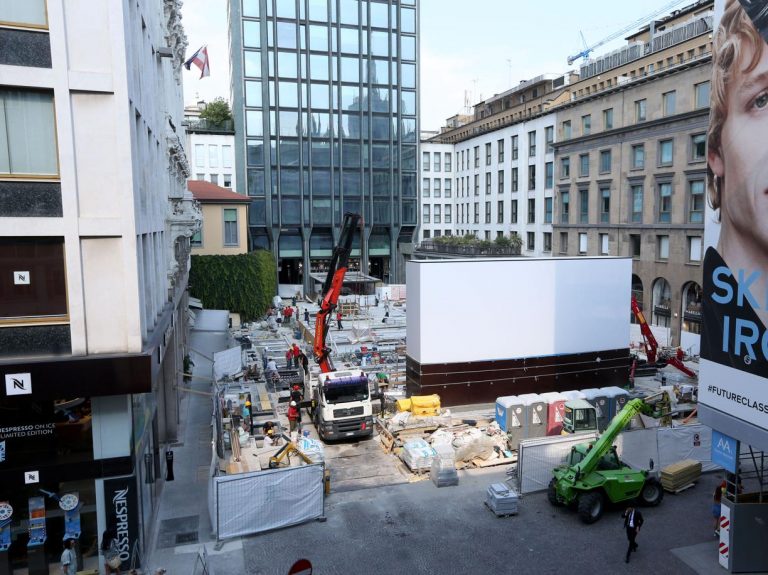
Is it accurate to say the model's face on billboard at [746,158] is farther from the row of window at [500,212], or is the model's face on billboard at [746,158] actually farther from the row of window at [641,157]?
the row of window at [500,212]

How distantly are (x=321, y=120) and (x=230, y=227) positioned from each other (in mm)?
24813

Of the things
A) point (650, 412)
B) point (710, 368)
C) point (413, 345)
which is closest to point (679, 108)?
point (413, 345)

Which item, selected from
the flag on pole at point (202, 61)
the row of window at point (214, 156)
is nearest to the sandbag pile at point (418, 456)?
the flag on pole at point (202, 61)

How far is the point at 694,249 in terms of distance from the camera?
138 feet

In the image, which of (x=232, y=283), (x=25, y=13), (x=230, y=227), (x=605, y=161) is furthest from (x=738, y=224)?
(x=230, y=227)

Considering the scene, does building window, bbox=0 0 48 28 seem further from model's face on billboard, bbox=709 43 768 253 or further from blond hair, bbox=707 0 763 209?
model's face on billboard, bbox=709 43 768 253

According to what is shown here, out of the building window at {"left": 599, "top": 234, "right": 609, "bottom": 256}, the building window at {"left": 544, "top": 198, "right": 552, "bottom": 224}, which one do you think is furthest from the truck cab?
the building window at {"left": 544, "top": 198, "right": 552, "bottom": 224}

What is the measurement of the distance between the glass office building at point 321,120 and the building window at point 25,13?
5969cm

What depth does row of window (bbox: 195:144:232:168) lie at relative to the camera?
2872 inches

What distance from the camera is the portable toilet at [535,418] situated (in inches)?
934

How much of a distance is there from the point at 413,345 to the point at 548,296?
687 centimetres

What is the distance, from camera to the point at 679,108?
42.5 meters

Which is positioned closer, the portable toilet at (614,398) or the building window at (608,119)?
the portable toilet at (614,398)

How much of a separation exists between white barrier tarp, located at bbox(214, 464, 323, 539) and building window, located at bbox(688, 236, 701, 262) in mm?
34522
